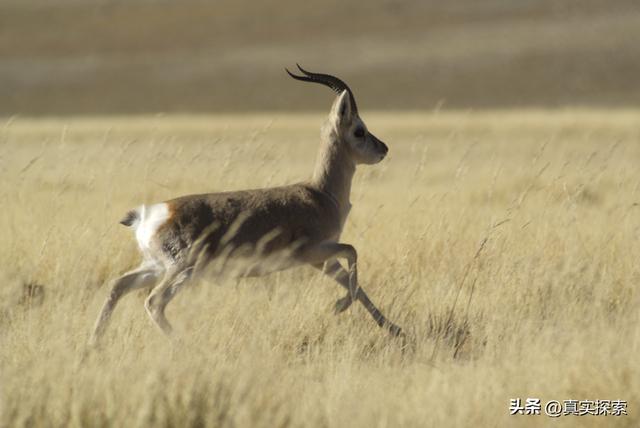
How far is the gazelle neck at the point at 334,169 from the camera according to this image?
23.8 ft

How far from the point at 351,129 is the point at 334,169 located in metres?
0.32

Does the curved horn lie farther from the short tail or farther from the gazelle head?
the short tail

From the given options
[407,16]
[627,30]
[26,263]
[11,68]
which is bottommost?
[26,263]

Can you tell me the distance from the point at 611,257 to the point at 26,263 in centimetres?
417

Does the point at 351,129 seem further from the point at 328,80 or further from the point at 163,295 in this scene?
the point at 163,295

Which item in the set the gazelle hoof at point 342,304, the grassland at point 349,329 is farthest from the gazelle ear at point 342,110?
the gazelle hoof at point 342,304

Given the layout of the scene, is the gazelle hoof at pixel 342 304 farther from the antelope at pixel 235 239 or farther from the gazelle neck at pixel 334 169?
the gazelle neck at pixel 334 169

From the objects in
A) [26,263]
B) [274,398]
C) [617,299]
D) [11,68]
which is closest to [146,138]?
[26,263]

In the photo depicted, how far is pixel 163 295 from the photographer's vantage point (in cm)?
607

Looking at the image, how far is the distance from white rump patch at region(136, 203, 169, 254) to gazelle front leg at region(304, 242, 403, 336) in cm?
90

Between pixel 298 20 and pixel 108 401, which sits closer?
pixel 108 401

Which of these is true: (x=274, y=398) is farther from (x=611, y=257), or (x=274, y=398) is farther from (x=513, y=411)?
(x=611, y=257)

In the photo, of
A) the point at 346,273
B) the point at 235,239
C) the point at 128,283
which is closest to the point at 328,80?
the point at 346,273

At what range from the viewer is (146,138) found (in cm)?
2495
